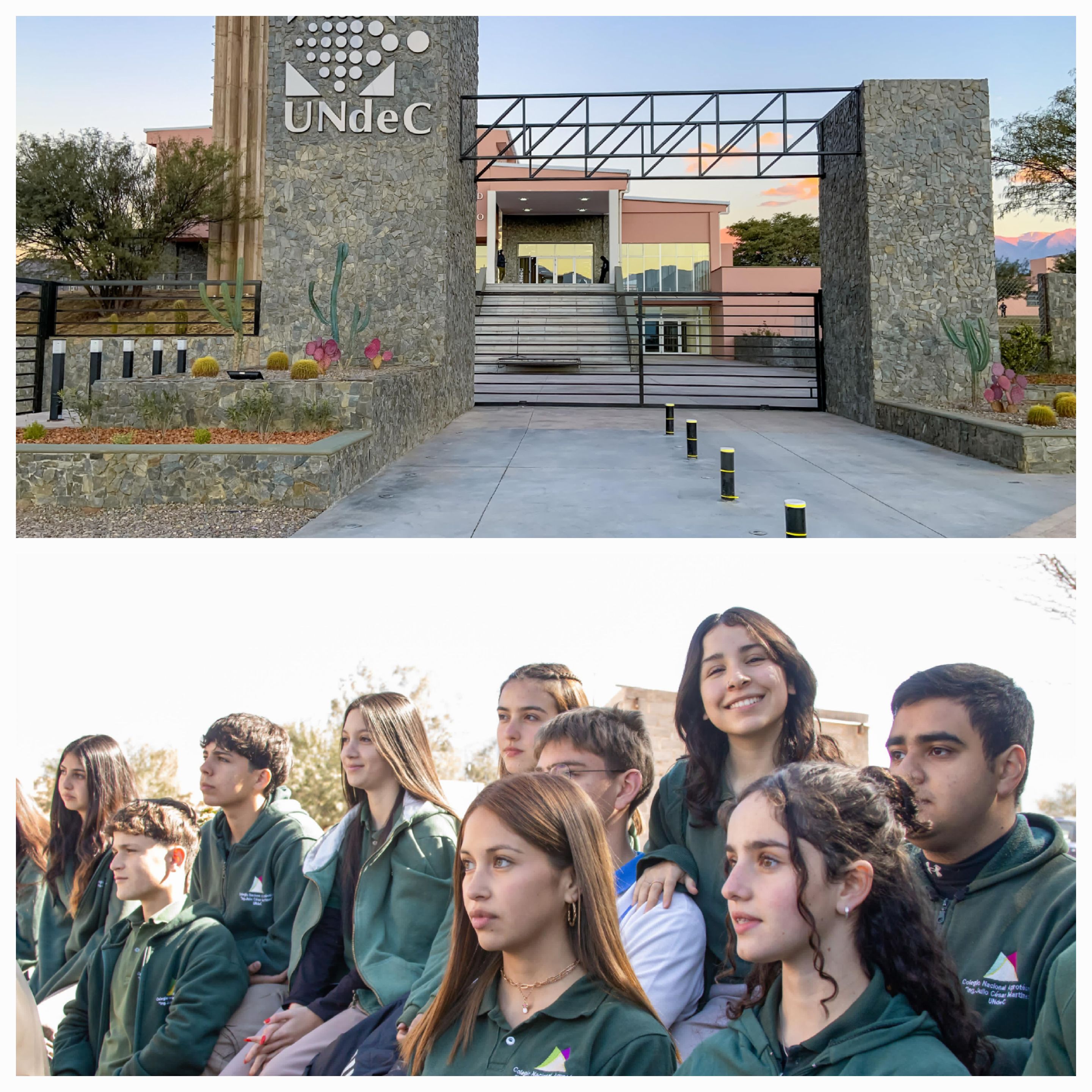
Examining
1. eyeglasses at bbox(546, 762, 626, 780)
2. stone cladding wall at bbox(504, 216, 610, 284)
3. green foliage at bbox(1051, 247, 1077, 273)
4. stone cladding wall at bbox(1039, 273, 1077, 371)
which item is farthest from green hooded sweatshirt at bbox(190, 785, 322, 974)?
stone cladding wall at bbox(504, 216, 610, 284)

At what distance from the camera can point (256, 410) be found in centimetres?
916

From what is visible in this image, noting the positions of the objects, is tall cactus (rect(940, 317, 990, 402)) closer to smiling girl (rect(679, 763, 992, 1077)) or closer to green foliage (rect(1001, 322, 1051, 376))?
green foliage (rect(1001, 322, 1051, 376))

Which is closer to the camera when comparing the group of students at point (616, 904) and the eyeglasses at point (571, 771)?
the group of students at point (616, 904)

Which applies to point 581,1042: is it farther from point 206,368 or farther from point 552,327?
point 552,327

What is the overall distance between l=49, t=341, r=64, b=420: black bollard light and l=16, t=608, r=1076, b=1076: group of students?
9.30 meters

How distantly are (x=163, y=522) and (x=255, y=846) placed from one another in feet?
12.2

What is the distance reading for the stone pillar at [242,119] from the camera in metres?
26.5

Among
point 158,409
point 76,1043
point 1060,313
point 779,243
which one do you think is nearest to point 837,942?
point 76,1043

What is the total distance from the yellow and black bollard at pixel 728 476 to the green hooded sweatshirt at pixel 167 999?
17.8 ft

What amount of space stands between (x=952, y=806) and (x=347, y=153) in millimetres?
13382

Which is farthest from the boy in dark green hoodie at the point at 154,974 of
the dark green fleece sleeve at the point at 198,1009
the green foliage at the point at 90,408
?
the green foliage at the point at 90,408

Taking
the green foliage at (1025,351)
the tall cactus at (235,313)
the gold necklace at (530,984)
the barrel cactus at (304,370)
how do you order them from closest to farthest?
the gold necklace at (530,984), the barrel cactus at (304,370), the tall cactus at (235,313), the green foliage at (1025,351)

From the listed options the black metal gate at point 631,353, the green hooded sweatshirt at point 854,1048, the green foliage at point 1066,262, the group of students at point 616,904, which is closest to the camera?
the green hooded sweatshirt at point 854,1048

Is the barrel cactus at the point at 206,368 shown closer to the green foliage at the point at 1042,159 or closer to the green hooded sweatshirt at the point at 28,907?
the green hooded sweatshirt at the point at 28,907
